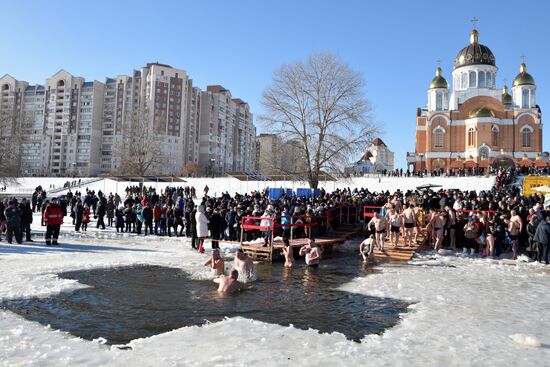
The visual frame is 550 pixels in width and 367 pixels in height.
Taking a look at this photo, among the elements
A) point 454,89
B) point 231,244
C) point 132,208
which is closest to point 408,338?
point 231,244

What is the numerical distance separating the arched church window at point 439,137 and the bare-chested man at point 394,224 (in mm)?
53486

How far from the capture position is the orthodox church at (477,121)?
2382 inches

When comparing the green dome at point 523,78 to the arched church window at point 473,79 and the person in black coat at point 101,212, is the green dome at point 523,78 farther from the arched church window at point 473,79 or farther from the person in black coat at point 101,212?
the person in black coat at point 101,212

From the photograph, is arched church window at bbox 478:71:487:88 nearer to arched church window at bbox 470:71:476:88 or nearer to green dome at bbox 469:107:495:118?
arched church window at bbox 470:71:476:88

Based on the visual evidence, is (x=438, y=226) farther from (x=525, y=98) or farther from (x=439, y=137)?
(x=525, y=98)

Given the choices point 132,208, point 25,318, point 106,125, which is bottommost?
point 25,318

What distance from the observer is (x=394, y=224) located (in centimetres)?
1494

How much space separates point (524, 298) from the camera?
8734 millimetres

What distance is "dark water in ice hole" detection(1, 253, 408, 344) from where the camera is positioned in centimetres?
655

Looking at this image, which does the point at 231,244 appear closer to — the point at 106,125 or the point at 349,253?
the point at 349,253

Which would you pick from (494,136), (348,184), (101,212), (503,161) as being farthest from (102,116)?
(101,212)

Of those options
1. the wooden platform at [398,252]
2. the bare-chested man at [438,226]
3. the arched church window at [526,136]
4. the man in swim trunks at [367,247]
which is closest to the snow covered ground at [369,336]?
the man in swim trunks at [367,247]

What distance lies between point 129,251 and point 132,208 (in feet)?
20.3

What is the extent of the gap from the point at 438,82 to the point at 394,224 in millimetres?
60389
